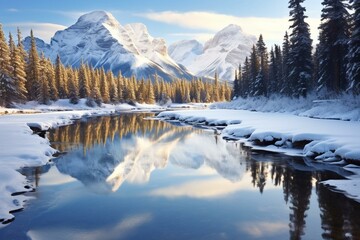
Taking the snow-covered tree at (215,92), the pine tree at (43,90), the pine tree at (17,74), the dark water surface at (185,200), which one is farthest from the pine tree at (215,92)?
the dark water surface at (185,200)

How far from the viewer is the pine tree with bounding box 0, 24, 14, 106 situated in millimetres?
60156

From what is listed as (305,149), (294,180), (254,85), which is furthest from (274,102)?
(294,180)

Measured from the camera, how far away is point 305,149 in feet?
59.0

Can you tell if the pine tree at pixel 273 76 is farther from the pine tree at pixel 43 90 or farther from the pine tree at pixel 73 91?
the pine tree at pixel 73 91

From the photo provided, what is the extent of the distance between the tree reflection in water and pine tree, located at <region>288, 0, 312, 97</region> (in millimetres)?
22101

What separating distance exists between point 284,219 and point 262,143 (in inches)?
510

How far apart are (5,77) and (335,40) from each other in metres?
54.6

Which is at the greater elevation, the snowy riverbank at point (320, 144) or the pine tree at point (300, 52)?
the pine tree at point (300, 52)

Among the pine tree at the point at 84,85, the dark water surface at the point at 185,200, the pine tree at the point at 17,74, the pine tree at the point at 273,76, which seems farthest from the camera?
the pine tree at the point at 84,85

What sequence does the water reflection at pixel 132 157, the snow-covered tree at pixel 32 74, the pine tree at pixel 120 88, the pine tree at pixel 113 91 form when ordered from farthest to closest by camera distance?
the pine tree at pixel 120 88 → the pine tree at pixel 113 91 → the snow-covered tree at pixel 32 74 → the water reflection at pixel 132 157

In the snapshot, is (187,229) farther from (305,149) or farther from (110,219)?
(305,149)

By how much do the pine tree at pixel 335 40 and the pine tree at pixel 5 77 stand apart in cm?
5292

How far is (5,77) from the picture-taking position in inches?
2395

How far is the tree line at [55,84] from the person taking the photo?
6253cm
